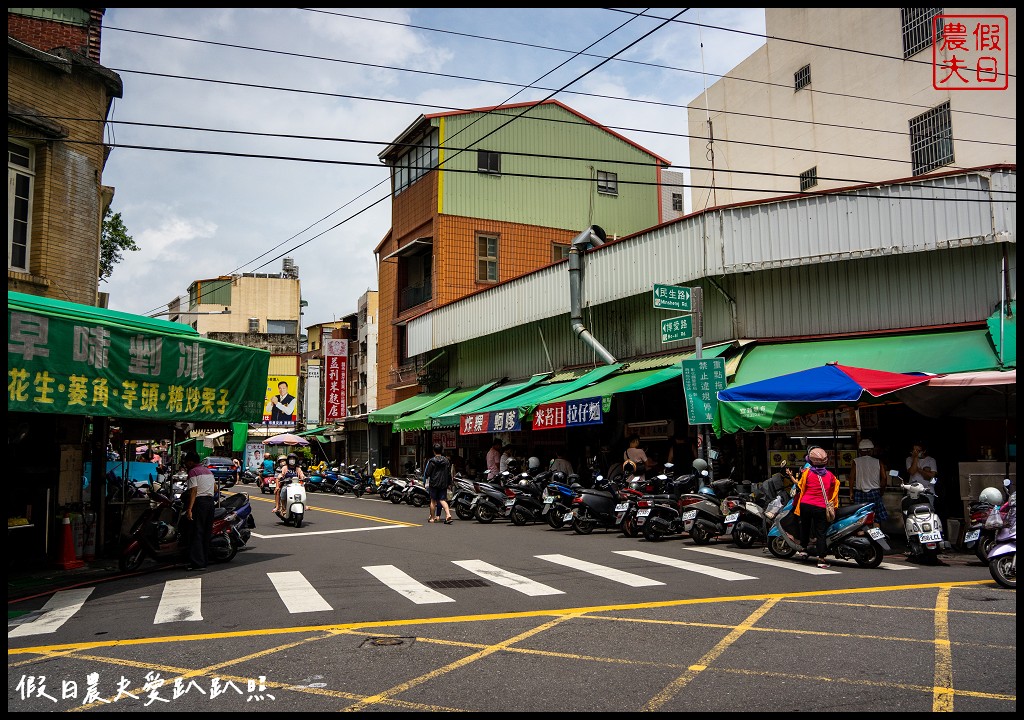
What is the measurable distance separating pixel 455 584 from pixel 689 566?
345 cm

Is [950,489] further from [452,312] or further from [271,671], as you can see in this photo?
[452,312]

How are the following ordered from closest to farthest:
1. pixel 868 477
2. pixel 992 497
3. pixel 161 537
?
1. pixel 992 497
2. pixel 161 537
3. pixel 868 477

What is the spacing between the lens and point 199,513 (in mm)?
12203

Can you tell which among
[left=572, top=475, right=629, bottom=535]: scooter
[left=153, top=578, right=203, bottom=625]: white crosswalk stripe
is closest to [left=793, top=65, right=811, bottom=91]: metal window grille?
[left=572, top=475, right=629, bottom=535]: scooter

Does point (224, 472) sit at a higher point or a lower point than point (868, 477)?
lower

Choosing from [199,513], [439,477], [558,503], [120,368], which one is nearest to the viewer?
[120,368]

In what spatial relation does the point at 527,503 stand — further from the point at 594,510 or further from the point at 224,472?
the point at 224,472

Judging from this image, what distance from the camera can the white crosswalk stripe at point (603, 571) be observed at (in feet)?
33.3

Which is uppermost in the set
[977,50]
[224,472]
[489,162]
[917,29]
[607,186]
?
[917,29]

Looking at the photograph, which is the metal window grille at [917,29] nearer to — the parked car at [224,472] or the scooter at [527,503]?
the scooter at [527,503]

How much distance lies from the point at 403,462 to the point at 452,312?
28.6ft

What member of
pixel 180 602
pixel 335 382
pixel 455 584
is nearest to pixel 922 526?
pixel 455 584

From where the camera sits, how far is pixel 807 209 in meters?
17.5

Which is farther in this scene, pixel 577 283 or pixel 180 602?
pixel 577 283
